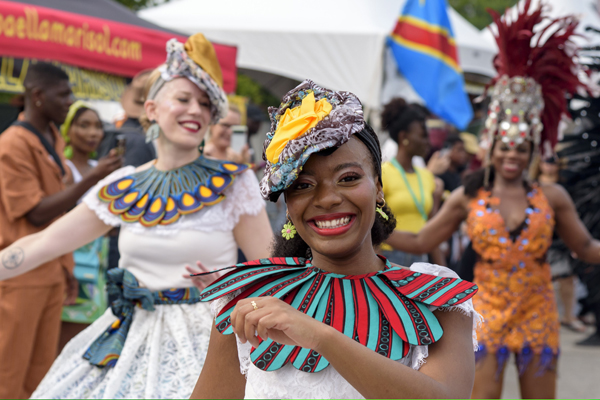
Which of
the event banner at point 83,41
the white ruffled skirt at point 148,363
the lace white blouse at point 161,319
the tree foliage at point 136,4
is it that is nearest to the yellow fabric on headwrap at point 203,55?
the lace white blouse at point 161,319

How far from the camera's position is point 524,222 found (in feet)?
13.5

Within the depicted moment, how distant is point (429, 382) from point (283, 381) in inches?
16.1

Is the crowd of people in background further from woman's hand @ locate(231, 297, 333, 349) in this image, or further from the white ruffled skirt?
woman's hand @ locate(231, 297, 333, 349)

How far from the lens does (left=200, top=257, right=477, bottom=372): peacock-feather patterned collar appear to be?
1.73m

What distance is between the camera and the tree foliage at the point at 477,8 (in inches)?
1453

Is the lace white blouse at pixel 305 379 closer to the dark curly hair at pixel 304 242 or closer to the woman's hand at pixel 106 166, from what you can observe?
the dark curly hair at pixel 304 242

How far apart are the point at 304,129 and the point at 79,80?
4.99 metres

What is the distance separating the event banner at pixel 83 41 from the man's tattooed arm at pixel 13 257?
2774mm

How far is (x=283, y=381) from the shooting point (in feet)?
5.90

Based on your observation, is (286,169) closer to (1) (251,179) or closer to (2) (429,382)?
(2) (429,382)

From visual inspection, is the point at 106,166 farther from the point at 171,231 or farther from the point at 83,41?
the point at 83,41

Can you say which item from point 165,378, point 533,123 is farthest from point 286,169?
point 533,123

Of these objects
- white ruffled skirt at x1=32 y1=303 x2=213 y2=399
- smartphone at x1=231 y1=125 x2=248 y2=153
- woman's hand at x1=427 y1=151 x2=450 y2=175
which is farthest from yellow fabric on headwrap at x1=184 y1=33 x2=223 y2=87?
woman's hand at x1=427 y1=151 x2=450 y2=175

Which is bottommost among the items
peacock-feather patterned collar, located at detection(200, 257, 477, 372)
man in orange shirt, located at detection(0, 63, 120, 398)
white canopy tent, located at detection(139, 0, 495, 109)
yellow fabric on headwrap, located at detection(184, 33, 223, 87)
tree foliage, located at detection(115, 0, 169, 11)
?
man in orange shirt, located at detection(0, 63, 120, 398)
